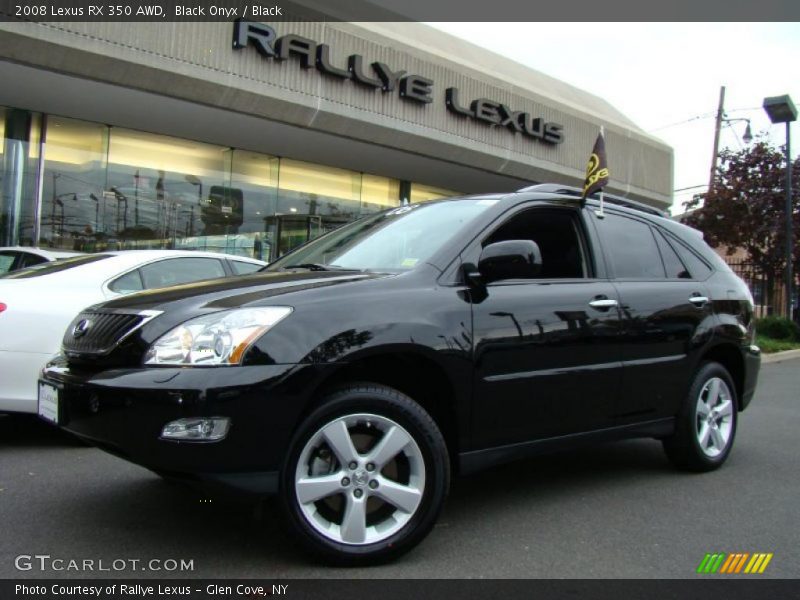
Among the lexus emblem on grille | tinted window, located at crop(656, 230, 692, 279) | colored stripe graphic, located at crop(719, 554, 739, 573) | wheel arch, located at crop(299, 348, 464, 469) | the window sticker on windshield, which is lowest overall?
colored stripe graphic, located at crop(719, 554, 739, 573)

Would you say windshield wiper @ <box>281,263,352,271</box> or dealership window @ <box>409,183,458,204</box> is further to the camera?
dealership window @ <box>409,183,458,204</box>

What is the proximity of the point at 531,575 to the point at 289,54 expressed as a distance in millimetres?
11243

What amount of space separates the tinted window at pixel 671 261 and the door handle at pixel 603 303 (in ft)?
2.76

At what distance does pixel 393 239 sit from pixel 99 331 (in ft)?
5.17

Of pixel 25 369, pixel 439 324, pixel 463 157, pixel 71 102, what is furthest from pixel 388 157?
pixel 439 324

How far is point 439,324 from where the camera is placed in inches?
126

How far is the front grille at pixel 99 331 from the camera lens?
2.98 m

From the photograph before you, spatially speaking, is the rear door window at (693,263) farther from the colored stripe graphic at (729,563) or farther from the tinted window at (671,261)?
the colored stripe graphic at (729,563)

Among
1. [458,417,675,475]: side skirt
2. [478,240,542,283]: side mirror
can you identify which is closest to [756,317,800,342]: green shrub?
[458,417,675,475]: side skirt

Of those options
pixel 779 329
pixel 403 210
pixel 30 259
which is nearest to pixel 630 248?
pixel 403 210

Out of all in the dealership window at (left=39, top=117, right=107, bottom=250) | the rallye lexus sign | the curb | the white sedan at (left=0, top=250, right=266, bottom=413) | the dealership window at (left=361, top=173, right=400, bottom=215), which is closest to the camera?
the white sedan at (left=0, top=250, right=266, bottom=413)

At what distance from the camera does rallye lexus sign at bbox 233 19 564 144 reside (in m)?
12.0

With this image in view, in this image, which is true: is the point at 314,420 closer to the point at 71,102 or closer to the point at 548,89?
the point at 71,102

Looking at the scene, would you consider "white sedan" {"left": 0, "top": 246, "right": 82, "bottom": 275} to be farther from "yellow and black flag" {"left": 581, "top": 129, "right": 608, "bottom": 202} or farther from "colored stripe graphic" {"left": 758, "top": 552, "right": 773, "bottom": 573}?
"colored stripe graphic" {"left": 758, "top": 552, "right": 773, "bottom": 573}
